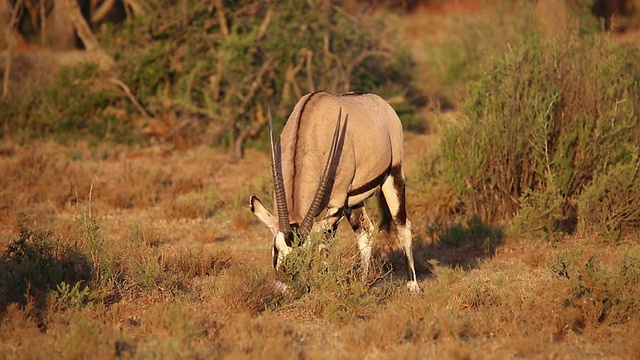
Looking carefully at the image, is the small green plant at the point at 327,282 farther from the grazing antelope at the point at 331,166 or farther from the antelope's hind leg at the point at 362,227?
the antelope's hind leg at the point at 362,227

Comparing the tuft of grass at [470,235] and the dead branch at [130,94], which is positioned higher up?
the tuft of grass at [470,235]

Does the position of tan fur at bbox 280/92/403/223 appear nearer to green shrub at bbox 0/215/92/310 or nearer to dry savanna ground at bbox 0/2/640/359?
dry savanna ground at bbox 0/2/640/359

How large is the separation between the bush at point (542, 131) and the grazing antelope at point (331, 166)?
240cm

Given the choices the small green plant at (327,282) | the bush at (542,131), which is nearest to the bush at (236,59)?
the bush at (542,131)

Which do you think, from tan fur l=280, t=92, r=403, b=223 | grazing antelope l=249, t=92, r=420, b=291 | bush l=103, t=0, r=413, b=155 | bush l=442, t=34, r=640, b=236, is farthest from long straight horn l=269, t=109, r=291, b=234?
bush l=103, t=0, r=413, b=155

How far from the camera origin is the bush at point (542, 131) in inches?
396

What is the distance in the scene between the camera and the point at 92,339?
20.0 ft

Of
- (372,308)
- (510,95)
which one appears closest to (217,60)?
(510,95)

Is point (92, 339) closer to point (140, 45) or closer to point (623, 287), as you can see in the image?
point (623, 287)

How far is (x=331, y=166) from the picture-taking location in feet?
24.0

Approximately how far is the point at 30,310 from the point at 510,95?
609 cm

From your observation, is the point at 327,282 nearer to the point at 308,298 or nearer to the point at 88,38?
the point at 308,298

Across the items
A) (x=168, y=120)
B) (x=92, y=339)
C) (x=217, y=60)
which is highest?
(x=92, y=339)

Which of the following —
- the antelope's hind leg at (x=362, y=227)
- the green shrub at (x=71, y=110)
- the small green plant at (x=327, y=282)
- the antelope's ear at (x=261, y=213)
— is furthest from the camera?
the green shrub at (x=71, y=110)
